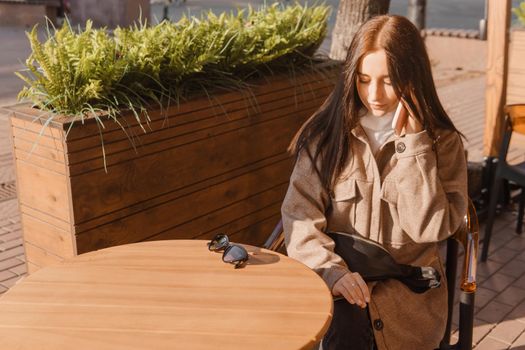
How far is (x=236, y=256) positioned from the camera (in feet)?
7.11

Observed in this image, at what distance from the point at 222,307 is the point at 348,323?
0.54m

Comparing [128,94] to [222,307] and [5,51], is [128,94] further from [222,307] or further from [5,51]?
[5,51]

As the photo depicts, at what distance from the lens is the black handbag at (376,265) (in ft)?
7.61

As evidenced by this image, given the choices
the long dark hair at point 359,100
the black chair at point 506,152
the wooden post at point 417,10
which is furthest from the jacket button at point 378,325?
the wooden post at point 417,10

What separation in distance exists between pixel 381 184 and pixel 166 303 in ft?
2.86

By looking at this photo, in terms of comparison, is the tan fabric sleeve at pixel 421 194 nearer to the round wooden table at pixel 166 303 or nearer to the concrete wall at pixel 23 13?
the round wooden table at pixel 166 303

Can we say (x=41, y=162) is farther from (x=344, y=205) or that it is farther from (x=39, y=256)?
(x=344, y=205)

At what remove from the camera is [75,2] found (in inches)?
601

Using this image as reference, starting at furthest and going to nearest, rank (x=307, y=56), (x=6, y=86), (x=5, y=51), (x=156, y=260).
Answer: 1. (x=5, y=51)
2. (x=6, y=86)
3. (x=307, y=56)
4. (x=156, y=260)

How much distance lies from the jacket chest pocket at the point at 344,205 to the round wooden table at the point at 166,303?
0.30m

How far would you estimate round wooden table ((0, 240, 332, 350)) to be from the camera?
5.76ft

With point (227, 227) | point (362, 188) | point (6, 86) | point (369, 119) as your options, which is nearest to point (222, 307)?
point (362, 188)

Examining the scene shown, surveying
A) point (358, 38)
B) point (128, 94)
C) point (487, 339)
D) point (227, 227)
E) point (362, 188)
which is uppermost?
point (358, 38)

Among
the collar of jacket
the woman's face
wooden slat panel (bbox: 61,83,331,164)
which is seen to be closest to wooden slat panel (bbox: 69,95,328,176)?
wooden slat panel (bbox: 61,83,331,164)
